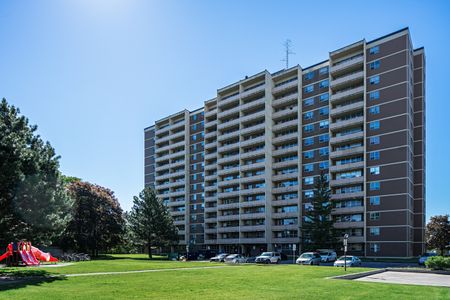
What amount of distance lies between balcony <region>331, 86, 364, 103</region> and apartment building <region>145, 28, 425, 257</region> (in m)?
0.22

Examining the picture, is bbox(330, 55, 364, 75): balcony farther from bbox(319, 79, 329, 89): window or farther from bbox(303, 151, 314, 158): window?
bbox(303, 151, 314, 158): window

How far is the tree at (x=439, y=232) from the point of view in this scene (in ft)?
255

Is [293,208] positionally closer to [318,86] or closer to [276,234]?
[276,234]

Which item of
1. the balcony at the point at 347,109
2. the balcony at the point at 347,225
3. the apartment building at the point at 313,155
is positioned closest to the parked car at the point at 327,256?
the apartment building at the point at 313,155

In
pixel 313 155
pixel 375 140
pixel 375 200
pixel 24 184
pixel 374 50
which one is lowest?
pixel 375 200

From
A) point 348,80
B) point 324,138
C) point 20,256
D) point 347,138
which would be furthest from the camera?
point 324,138

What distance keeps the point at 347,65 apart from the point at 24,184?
57.5 metres

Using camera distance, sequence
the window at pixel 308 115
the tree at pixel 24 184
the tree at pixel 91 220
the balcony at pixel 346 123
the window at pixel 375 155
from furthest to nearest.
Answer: the window at pixel 308 115, the tree at pixel 91 220, the balcony at pixel 346 123, the window at pixel 375 155, the tree at pixel 24 184

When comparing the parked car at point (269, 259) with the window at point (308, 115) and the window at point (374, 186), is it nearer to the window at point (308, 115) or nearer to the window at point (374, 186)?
the window at point (374, 186)

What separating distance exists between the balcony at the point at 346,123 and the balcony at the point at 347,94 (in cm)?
434

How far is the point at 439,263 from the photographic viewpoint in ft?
110

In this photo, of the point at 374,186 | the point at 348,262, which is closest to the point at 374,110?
the point at 374,186

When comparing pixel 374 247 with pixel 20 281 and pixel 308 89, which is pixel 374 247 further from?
pixel 20 281

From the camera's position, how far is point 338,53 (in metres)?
70.5
